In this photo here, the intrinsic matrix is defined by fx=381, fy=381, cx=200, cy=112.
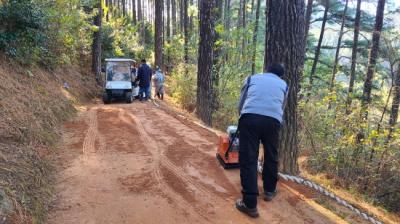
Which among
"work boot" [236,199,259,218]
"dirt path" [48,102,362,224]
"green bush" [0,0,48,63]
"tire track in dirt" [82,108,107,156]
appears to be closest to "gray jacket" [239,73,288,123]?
"work boot" [236,199,259,218]

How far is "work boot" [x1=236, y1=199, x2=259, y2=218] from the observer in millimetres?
5160

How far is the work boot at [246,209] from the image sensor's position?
516cm

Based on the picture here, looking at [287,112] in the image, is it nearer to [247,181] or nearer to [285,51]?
[285,51]

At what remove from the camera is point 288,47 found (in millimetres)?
6555

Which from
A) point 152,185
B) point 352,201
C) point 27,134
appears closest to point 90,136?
point 27,134

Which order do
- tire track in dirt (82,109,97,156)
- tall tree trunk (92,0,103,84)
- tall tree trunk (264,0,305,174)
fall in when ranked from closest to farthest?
1. tall tree trunk (264,0,305,174)
2. tire track in dirt (82,109,97,156)
3. tall tree trunk (92,0,103,84)

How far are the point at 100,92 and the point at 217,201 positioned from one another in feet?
46.2

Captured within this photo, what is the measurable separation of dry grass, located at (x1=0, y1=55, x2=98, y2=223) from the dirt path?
0.31 metres

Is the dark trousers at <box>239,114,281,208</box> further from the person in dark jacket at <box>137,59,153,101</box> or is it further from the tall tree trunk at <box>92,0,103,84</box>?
the tall tree trunk at <box>92,0,103,84</box>

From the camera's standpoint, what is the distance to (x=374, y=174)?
8320 millimetres

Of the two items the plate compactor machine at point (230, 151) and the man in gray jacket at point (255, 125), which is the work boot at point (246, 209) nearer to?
the man in gray jacket at point (255, 125)

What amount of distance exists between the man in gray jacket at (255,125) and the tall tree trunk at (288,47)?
124 centimetres

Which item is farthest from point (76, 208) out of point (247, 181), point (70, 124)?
Answer: point (70, 124)

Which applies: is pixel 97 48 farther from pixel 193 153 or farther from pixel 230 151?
pixel 230 151
